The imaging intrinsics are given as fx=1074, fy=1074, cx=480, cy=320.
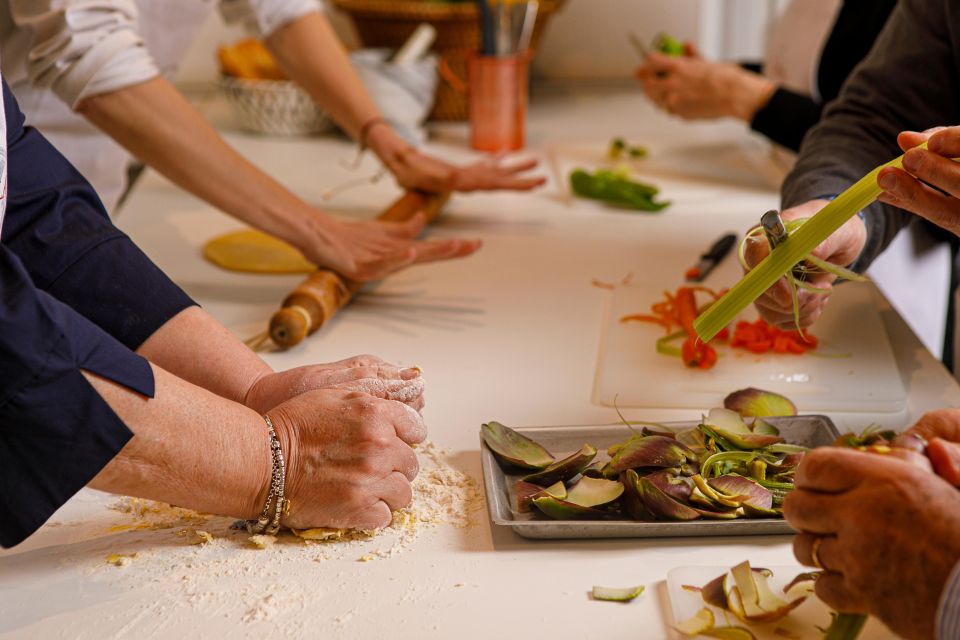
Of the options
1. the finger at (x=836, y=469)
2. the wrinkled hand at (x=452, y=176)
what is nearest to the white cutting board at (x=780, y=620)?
the finger at (x=836, y=469)

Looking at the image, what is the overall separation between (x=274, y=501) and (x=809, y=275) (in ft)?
2.31

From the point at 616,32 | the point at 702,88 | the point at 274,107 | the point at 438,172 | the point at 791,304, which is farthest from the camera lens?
the point at 616,32

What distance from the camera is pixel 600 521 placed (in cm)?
101

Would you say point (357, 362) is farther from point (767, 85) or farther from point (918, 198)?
point (767, 85)

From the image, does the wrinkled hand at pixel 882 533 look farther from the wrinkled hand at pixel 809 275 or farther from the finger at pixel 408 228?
the finger at pixel 408 228

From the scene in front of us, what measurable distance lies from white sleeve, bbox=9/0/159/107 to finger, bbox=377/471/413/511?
75cm

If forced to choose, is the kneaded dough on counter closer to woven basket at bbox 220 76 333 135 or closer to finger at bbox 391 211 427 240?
finger at bbox 391 211 427 240

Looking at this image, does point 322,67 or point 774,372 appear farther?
point 322,67

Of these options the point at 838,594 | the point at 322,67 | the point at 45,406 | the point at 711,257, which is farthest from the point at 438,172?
the point at 838,594

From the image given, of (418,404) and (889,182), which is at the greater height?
(889,182)

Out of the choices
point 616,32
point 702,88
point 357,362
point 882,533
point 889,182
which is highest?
point 889,182

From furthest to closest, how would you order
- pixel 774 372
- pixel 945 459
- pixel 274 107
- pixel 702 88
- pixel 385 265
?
pixel 274 107, pixel 702 88, pixel 385 265, pixel 774 372, pixel 945 459

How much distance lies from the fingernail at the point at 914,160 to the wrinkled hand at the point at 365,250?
29.4 inches

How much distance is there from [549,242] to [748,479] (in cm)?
92
